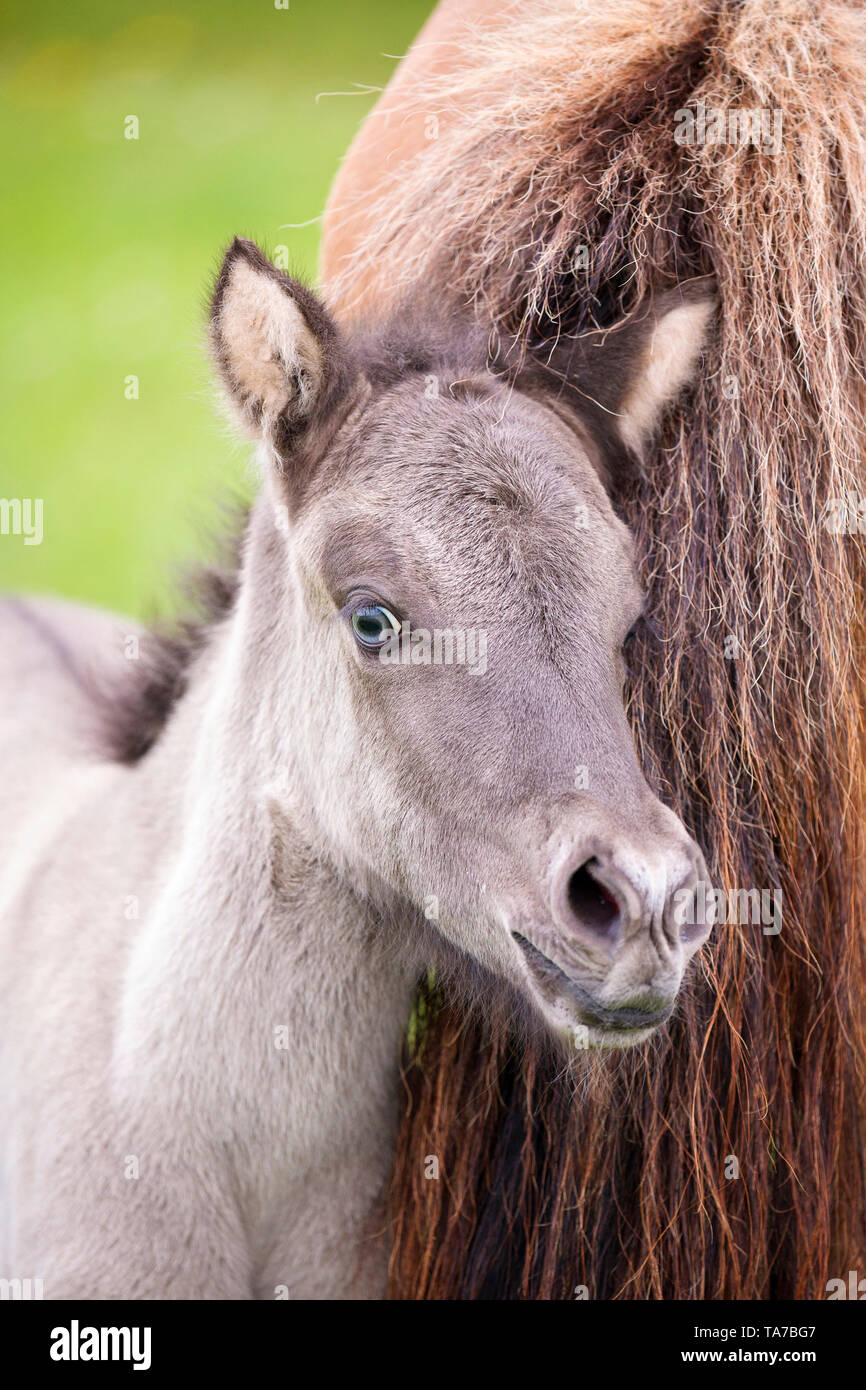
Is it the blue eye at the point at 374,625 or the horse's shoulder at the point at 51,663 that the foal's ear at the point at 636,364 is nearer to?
the blue eye at the point at 374,625

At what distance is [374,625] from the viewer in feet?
Answer: 5.70

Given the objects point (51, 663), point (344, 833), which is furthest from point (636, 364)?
point (51, 663)

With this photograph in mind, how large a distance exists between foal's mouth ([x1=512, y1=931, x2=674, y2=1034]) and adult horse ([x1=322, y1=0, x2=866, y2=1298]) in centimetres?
33

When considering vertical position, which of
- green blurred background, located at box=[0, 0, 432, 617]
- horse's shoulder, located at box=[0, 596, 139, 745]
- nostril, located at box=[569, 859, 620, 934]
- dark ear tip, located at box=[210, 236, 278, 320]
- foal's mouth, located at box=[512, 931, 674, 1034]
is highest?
green blurred background, located at box=[0, 0, 432, 617]

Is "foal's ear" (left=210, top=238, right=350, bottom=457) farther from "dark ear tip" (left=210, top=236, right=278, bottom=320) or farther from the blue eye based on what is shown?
the blue eye

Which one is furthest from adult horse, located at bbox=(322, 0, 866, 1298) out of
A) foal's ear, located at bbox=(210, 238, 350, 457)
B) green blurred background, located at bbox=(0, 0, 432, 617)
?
green blurred background, located at bbox=(0, 0, 432, 617)

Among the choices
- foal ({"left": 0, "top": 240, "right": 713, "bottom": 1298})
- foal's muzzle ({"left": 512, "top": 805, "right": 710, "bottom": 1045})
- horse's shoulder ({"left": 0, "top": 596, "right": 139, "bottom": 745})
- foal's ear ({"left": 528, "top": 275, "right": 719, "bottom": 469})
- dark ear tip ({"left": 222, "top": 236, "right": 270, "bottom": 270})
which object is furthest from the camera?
horse's shoulder ({"left": 0, "top": 596, "right": 139, "bottom": 745})

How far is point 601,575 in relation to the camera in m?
1.73

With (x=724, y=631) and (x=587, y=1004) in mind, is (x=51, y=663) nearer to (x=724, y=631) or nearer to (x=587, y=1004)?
(x=724, y=631)

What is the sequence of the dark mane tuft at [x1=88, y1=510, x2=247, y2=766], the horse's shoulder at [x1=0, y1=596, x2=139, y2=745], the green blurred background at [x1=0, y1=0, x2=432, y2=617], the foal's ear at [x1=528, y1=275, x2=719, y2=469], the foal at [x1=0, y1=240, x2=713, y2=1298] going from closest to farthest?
the foal at [x1=0, y1=240, x2=713, y2=1298]
the foal's ear at [x1=528, y1=275, x2=719, y2=469]
the dark mane tuft at [x1=88, y1=510, x2=247, y2=766]
the horse's shoulder at [x1=0, y1=596, x2=139, y2=745]
the green blurred background at [x1=0, y1=0, x2=432, y2=617]

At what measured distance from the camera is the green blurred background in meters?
6.78

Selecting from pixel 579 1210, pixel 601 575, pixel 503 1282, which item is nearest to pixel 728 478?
pixel 601 575

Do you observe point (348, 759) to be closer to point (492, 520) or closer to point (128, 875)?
point (492, 520)
